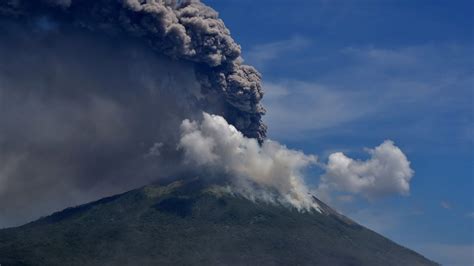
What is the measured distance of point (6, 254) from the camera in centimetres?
13262

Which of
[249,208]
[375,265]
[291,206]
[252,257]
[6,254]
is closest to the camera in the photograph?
[6,254]

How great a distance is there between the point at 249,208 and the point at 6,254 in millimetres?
60536

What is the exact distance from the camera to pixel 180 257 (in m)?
A: 141

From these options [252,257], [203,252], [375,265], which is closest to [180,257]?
[203,252]

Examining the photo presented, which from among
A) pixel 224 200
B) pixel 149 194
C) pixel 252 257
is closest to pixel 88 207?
pixel 149 194

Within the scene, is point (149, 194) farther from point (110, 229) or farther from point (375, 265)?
point (375, 265)

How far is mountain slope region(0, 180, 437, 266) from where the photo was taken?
139250 millimetres

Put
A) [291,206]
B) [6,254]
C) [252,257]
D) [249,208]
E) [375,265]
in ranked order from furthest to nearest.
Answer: [291,206]
[249,208]
[375,265]
[252,257]
[6,254]

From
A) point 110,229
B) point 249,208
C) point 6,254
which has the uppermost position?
point 249,208

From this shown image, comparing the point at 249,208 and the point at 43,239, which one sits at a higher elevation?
the point at 249,208

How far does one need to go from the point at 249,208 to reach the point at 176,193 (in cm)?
1878

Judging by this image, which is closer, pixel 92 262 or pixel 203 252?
pixel 92 262

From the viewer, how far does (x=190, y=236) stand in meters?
153

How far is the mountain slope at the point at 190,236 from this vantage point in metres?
139
